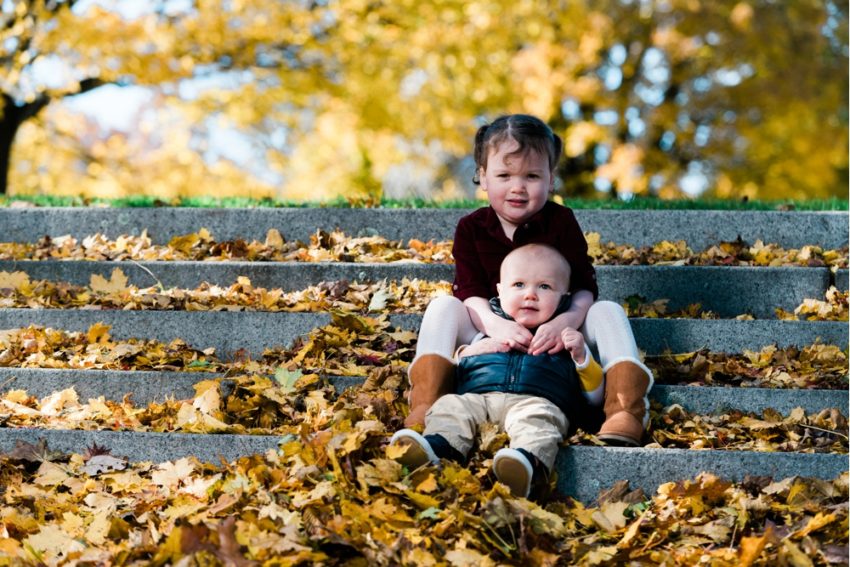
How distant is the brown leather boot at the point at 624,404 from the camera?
347 cm

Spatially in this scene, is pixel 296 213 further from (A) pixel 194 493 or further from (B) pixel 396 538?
(B) pixel 396 538

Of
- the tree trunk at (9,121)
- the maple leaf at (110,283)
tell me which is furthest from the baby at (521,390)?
the tree trunk at (9,121)

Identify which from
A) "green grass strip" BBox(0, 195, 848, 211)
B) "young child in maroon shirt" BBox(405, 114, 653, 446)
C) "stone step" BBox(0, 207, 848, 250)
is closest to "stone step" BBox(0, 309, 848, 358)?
"young child in maroon shirt" BBox(405, 114, 653, 446)

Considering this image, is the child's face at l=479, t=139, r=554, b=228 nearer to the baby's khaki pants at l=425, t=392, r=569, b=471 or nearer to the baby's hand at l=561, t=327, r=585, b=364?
the baby's hand at l=561, t=327, r=585, b=364

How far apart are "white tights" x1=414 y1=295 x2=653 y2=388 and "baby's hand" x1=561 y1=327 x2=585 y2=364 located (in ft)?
0.43

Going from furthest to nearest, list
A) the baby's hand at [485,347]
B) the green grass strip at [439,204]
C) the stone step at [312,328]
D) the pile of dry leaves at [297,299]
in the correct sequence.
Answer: the green grass strip at [439,204] < the pile of dry leaves at [297,299] < the stone step at [312,328] < the baby's hand at [485,347]

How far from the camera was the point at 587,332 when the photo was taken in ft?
12.6

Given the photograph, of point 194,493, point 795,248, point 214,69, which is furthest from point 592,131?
point 194,493

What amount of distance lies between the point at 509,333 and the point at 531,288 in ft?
0.65

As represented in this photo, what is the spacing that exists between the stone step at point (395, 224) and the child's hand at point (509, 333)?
190 centimetres

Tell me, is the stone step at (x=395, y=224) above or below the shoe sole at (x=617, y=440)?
above

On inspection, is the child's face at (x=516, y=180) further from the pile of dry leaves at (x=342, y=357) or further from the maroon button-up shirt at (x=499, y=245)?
the pile of dry leaves at (x=342, y=357)

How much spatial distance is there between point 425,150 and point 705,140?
21.2 ft

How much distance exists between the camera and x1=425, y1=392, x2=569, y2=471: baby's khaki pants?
10.8 ft
